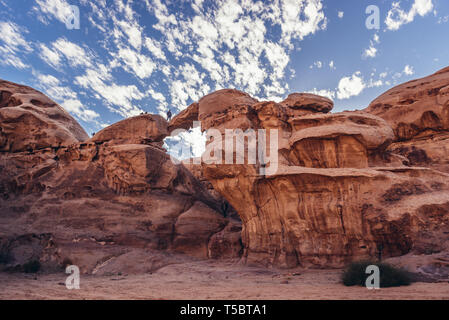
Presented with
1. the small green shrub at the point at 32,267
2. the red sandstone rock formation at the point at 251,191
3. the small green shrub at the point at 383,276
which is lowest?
the small green shrub at the point at 32,267

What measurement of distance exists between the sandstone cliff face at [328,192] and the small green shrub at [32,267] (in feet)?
32.8

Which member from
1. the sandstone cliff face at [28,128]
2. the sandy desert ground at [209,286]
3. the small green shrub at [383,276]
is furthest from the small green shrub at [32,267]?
the small green shrub at [383,276]

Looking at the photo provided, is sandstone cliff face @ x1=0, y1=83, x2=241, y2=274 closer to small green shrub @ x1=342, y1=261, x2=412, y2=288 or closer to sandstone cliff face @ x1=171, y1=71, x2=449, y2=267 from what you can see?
sandstone cliff face @ x1=171, y1=71, x2=449, y2=267

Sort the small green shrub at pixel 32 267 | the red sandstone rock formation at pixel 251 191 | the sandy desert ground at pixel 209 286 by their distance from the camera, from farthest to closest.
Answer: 1. the small green shrub at pixel 32 267
2. the red sandstone rock formation at pixel 251 191
3. the sandy desert ground at pixel 209 286

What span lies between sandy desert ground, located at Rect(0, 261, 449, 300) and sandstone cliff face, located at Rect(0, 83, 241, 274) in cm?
169

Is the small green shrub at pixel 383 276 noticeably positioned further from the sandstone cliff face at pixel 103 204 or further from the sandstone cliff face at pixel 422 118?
the sandstone cliff face at pixel 422 118

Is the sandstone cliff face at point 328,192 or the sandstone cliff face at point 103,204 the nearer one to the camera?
the sandstone cliff face at point 328,192

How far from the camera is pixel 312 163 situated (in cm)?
1484

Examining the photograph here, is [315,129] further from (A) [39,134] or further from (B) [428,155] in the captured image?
(A) [39,134]

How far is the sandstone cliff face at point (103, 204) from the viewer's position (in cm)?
1464

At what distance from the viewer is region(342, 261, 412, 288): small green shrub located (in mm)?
6840

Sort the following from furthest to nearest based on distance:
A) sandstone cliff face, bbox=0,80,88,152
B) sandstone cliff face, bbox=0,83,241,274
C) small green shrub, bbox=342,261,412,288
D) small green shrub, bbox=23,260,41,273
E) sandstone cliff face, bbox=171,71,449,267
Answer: sandstone cliff face, bbox=0,80,88,152 < sandstone cliff face, bbox=0,83,241,274 < small green shrub, bbox=23,260,41,273 < sandstone cliff face, bbox=171,71,449,267 < small green shrub, bbox=342,261,412,288


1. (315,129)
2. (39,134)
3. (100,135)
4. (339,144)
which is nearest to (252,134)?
(315,129)

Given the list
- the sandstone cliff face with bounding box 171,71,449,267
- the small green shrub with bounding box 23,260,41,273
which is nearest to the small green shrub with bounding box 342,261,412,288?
the sandstone cliff face with bounding box 171,71,449,267
